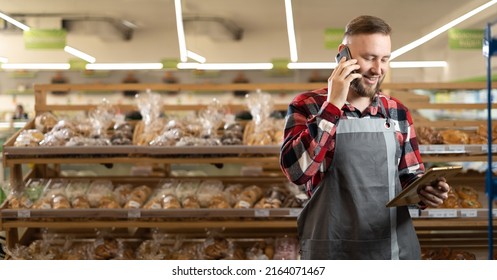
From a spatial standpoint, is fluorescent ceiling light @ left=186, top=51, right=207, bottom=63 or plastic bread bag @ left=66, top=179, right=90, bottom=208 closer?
plastic bread bag @ left=66, top=179, right=90, bottom=208

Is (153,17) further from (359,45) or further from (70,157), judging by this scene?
(359,45)

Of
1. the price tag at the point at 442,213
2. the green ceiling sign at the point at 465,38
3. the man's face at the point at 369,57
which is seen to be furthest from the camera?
the green ceiling sign at the point at 465,38

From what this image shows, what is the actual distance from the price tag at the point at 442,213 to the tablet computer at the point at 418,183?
1.41 m

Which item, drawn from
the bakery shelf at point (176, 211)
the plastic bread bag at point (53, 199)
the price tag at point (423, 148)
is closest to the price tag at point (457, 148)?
the bakery shelf at point (176, 211)

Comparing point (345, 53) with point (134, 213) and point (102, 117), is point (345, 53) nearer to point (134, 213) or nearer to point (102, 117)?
point (134, 213)

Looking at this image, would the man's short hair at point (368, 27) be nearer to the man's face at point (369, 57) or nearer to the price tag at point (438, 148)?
the man's face at point (369, 57)

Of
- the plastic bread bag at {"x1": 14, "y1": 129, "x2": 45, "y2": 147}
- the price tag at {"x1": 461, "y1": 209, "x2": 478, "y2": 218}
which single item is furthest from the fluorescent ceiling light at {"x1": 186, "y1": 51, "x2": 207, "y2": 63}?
the price tag at {"x1": 461, "y1": 209, "x2": 478, "y2": 218}

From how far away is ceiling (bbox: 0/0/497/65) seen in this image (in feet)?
10.7

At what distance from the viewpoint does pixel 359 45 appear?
67.8 inches

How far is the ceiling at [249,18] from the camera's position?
10.7 feet

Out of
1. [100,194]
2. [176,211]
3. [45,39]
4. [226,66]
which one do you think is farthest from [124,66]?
[176,211]

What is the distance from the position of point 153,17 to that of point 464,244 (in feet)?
6.86

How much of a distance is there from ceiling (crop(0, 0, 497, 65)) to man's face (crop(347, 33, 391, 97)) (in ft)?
4.48

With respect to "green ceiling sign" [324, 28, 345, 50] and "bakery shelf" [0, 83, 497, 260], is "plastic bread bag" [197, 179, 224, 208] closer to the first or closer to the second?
"bakery shelf" [0, 83, 497, 260]
